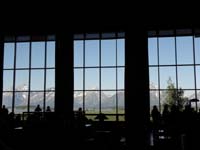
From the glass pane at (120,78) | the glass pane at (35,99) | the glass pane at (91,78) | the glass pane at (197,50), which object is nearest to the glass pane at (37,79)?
the glass pane at (35,99)

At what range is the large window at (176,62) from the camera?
18.8 m

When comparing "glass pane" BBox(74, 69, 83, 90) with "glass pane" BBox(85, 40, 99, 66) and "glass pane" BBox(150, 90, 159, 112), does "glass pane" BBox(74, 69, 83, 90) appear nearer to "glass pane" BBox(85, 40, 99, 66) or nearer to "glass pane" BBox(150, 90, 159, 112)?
"glass pane" BBox(85, 40, 99, 66)

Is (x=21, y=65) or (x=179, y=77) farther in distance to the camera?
(x=21, y=65)

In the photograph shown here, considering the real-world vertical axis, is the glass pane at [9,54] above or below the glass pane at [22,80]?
A: above

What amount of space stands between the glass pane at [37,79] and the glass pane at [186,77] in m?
8.73

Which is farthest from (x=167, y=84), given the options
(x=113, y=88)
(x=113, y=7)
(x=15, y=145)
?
(x=15, y=145)

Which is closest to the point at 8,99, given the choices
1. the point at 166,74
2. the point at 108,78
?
the point at 108,78

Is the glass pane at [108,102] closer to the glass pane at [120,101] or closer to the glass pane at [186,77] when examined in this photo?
the glass pane at [120,101]

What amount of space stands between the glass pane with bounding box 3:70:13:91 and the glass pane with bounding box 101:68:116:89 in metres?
6.00

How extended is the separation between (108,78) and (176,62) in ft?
14.3

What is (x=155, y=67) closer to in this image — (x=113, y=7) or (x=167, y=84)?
(x=167, y=84)

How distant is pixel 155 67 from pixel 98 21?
16.8ft

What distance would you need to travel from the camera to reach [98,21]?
16.4 metres

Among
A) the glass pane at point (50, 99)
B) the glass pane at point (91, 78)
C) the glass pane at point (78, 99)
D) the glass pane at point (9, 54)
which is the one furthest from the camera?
the glass pane at point (9, 54)
